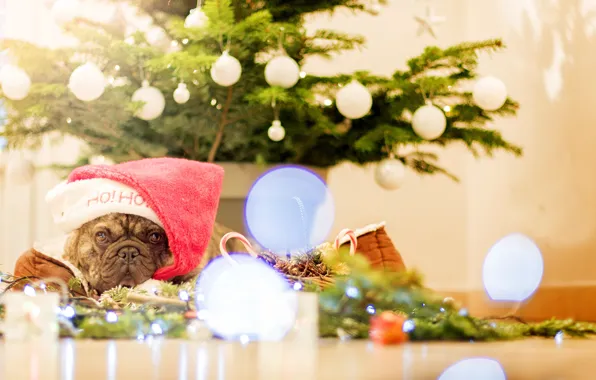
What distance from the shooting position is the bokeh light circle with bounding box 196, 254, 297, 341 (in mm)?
798

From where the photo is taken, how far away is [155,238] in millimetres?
1494

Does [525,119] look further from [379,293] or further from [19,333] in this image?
[19,333]

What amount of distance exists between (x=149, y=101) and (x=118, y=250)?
0.53 metres

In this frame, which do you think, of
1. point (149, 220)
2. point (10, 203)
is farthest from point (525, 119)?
point (10, 203)

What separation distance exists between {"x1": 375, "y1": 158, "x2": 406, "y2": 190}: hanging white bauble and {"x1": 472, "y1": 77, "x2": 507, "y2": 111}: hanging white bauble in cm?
30

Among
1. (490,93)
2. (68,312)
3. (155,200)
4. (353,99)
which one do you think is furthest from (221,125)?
(68,312)

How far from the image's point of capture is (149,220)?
1.48 m

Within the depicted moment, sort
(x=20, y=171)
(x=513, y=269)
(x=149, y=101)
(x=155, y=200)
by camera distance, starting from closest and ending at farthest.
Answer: (x=155, y=200) → (x=149, y=101) → (x=20, y=171) → (x=513, y=269)

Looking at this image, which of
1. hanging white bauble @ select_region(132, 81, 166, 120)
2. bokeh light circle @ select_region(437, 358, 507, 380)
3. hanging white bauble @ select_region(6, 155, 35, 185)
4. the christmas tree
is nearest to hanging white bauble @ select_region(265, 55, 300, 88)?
the christmas tree

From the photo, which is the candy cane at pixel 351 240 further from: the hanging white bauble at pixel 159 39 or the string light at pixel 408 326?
the hanging white bauble at pixel 159 39

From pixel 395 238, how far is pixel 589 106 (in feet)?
3.72

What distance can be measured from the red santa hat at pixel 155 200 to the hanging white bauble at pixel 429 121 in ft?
2.12

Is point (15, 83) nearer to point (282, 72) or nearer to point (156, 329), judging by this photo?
point (282, 72)

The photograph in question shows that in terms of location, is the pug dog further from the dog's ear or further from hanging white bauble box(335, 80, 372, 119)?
hanging white bauble box(335, 80, 372, 119)
